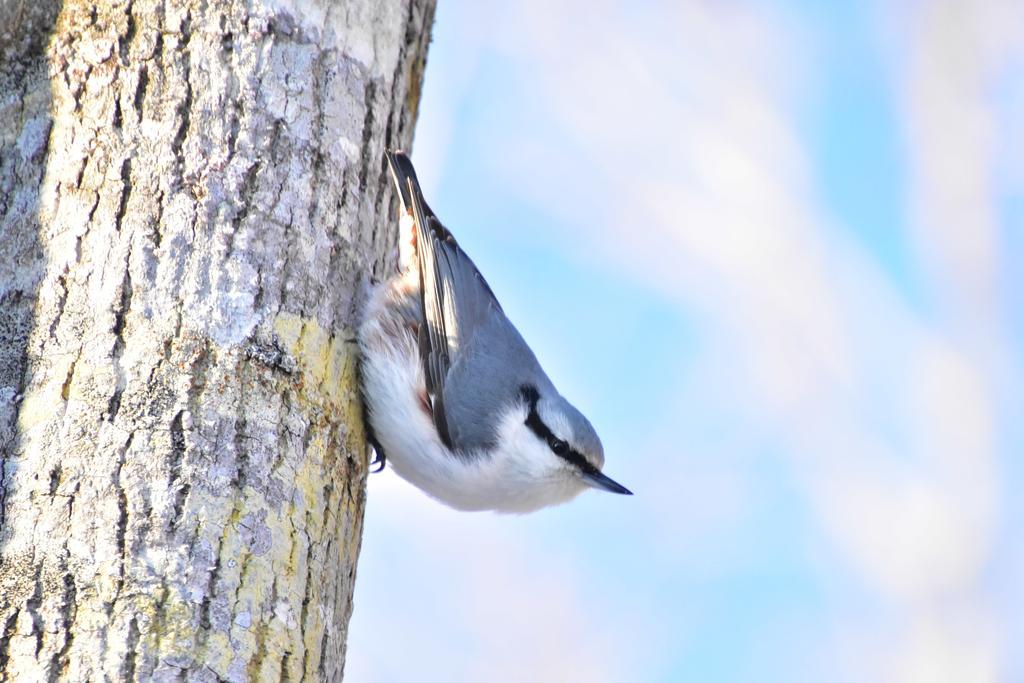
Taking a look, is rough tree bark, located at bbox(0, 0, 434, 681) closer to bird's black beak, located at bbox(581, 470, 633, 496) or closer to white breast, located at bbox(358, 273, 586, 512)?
white breast, located at bbox(358, 273, 586, 512)

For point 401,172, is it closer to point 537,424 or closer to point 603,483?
point 537,424

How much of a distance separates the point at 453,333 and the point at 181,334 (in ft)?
3.28

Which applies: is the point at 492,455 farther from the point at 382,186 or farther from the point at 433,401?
the point at 382,186

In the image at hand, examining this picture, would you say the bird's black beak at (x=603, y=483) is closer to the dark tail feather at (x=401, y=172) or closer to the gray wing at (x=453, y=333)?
the gray wing at (x=453, y=333)

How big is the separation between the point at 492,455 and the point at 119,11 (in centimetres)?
136

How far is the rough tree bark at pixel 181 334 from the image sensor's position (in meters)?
1.92

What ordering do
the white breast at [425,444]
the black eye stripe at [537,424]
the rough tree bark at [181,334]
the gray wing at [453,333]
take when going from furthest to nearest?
the black eye stripe at [537,424]
the gray wing at [453,333]
the white breast at [425,444]
the rough tree bark at [181,334]

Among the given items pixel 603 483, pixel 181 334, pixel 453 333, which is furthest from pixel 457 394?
pixel 181 334

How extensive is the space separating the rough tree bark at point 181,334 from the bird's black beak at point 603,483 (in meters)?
0.87

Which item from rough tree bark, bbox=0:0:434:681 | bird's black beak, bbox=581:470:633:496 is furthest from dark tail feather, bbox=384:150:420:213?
bird's black beak, bbox=581:470:633:496

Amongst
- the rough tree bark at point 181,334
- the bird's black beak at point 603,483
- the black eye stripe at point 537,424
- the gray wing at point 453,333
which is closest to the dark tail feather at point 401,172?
the gray wing at point 453,333

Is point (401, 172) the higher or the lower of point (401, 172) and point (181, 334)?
the higher

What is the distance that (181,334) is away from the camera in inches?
84.5

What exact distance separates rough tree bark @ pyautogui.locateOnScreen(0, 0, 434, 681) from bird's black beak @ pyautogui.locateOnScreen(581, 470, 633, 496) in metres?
0.87
